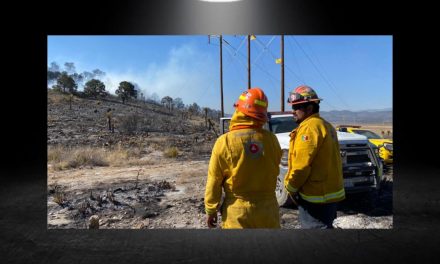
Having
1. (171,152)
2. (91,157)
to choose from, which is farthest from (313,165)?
(171,152)

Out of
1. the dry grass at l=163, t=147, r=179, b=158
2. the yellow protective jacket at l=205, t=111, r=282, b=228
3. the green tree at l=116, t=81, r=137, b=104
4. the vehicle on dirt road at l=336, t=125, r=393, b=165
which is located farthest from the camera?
the dry grass at l=163, t=147, r=179, b=158

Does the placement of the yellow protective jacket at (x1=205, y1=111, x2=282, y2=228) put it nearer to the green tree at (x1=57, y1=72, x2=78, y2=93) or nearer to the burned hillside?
the burned hillside

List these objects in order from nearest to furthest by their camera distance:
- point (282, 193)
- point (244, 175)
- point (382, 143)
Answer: point (244, 175)
point (282, 193)
point (382, 143)

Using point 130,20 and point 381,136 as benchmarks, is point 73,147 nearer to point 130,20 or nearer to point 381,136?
point 130,20

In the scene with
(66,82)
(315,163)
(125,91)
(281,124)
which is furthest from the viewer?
(125,91)

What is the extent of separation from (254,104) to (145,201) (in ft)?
9.44

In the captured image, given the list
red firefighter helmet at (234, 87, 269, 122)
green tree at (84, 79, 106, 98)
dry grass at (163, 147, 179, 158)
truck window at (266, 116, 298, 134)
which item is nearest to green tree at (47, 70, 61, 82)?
green tree at (84, 79, 106, 98)

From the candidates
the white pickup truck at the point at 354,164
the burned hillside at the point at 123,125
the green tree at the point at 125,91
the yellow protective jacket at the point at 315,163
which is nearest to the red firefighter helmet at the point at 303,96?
the yellow protective jacket at the point at 315,163

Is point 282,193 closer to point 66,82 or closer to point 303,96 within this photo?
point 303,96

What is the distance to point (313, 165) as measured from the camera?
2676 millimetres

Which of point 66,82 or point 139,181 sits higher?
point 66,82

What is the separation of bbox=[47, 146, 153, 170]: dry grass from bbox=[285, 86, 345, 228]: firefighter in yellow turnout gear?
3.20m

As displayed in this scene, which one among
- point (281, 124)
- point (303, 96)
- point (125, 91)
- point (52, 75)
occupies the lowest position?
point (281, 124)

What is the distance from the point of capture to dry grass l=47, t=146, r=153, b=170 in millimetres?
4965
